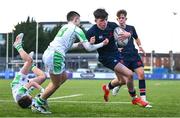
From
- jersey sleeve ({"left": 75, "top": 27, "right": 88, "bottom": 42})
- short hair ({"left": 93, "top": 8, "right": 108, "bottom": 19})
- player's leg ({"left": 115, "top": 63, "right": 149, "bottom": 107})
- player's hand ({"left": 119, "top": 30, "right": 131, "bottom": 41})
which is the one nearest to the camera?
jersey sleeve ({"left": 75, "top": 27, "right": 88, "bottom": 42})

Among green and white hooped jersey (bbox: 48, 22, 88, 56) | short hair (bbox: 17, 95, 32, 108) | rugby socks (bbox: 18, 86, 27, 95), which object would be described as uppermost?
green and white hooped jersey (bbox: 48, 22, 88, 56)

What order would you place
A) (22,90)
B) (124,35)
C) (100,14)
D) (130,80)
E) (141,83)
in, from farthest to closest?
1. (141,83)
2. (130,80)
3. (124,35)
4. (100,14)
5. (22,90)

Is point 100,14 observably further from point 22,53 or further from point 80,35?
point 22,53

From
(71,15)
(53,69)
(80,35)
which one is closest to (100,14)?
(71,15)

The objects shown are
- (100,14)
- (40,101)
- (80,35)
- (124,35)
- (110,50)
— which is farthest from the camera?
(110,50)

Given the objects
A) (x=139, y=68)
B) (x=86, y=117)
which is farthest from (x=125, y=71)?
(x=86, y=117)

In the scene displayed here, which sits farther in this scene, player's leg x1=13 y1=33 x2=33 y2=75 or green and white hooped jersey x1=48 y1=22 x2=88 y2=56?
player's leg x1=13 y1=33 x2=33 y2=75

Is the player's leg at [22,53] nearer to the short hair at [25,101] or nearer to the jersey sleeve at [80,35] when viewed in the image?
the short hair at [25,101]

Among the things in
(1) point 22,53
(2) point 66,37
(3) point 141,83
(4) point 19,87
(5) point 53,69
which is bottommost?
(3) point 141,83

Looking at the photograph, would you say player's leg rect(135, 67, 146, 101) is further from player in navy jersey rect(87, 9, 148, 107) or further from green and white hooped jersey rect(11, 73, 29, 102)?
green and white hooped jersey rect(11, 73, 29, 102)

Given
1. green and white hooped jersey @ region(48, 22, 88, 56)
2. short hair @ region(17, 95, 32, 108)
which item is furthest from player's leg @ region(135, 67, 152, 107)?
green and white hooped jersey @ region(48, 22, 88, 56)

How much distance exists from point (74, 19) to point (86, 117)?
1.92 meters

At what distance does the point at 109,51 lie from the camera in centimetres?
1134

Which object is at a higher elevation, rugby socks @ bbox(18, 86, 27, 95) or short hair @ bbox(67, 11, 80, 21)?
short hair @ bbox(67, 11, 80, 21)
